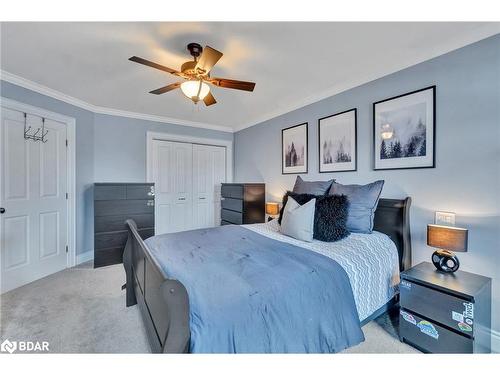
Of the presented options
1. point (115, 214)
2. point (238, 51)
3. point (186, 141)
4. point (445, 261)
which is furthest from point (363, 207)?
point (186, 141)

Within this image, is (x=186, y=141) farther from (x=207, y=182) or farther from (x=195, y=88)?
(x=195, y=88)

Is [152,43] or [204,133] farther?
[204,133]

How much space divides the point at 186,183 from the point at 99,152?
1.54 m

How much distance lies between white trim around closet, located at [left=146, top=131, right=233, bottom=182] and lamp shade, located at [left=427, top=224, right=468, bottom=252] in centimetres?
384

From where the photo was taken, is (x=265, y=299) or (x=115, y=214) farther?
(x=115, y=214)

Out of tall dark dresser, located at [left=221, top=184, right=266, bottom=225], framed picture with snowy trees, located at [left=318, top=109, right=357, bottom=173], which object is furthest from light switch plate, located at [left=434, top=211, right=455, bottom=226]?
tall dark dresser, located at [left=221, top=184, right=266, bottom=225]

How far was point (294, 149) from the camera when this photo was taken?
3535 millimetres

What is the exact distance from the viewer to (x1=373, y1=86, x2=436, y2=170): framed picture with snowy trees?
6.82 feet

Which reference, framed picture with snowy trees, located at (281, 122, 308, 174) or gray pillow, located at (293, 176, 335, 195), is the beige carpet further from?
framed picture with snowy trees, located at (281, 122, 308, 174)

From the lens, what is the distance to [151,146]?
417 cm
